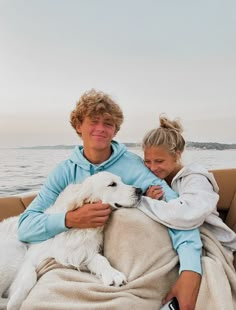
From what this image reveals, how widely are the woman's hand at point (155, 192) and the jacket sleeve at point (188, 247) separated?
0.49 ft

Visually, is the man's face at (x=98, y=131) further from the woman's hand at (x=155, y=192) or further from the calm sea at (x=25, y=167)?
the calm sea at (x=25, y=167)

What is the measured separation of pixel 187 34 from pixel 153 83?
41 cm

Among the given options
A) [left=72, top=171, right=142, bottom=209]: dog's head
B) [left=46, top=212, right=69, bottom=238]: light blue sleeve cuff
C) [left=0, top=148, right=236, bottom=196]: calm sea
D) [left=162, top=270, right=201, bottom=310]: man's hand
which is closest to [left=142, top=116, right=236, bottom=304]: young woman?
[left=162, top=270, right=201, bottom=310]: man's hand

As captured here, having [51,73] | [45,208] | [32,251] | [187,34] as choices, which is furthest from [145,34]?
[32,251]

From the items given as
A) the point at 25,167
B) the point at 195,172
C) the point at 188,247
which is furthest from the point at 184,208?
the point at 25,167

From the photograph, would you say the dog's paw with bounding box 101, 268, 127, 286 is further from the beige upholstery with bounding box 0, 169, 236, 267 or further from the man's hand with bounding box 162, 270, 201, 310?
the beige upholstery with bounding box 0, 169, 236, 267

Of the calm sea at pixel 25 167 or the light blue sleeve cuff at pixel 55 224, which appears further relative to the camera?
the calm sea at pixel 25 167

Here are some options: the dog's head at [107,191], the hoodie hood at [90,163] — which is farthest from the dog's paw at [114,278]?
the hoodie hood at [90,163]

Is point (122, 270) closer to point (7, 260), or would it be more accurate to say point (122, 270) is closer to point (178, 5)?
point (7, 260)

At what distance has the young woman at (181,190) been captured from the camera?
4.83ft

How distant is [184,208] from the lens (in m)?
1.51

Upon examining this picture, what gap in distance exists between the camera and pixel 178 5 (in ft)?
9.25

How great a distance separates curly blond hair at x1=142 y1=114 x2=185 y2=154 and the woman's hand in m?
0.21

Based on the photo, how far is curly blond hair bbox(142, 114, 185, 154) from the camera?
1769mm
